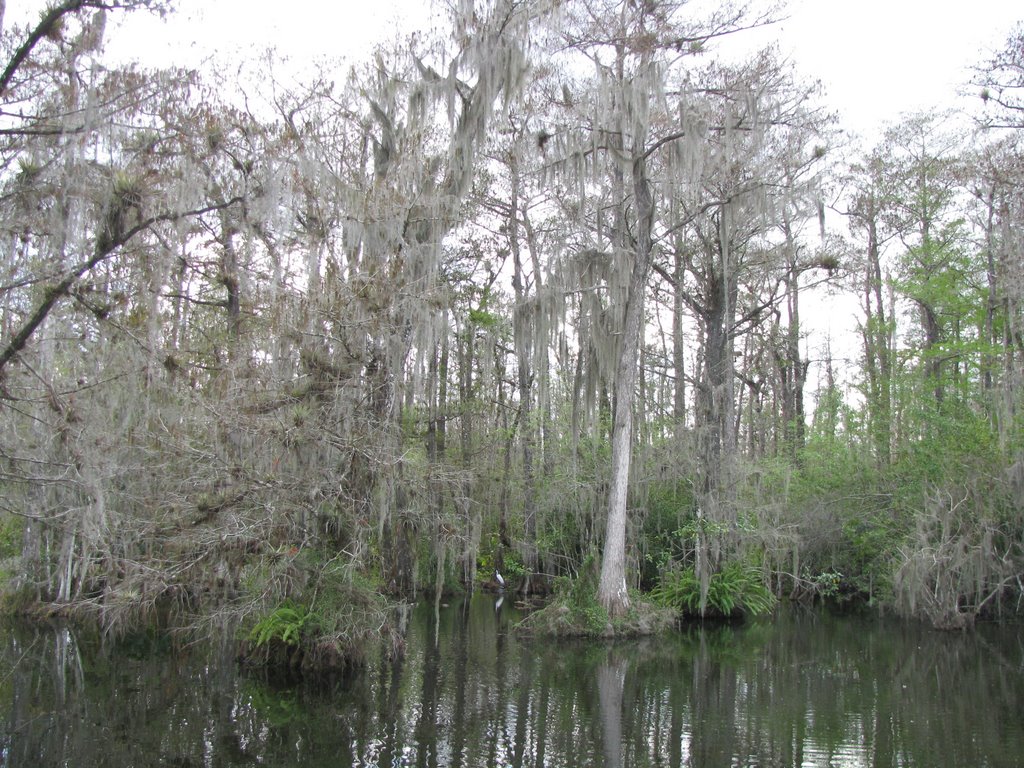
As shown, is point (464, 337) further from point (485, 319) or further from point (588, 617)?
point (588, 617)

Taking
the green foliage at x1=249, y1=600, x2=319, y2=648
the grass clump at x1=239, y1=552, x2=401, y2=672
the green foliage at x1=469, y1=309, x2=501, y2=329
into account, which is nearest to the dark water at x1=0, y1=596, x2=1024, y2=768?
the grass clump at x1=239, y1=552, x2=401, y2=672

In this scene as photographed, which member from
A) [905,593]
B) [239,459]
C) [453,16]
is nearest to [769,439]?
[905,593]

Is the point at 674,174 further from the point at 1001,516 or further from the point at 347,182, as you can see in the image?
the point at 1001,516

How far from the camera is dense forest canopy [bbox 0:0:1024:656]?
7090 millimetres

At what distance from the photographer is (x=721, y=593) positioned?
15.5 meters

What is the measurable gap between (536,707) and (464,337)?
13705 mm

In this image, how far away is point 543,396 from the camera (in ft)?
57.8

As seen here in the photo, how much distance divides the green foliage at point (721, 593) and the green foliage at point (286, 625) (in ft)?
25.3

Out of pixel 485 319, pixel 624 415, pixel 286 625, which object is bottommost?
pixel 286 625

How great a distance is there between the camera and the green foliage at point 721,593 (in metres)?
15.5

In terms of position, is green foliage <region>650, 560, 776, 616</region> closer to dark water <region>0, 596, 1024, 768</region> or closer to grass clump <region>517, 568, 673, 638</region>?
grass clump <region>517, 568, 673, 638</region>

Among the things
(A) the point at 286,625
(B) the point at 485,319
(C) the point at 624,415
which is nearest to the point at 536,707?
(A) the point at 286,625

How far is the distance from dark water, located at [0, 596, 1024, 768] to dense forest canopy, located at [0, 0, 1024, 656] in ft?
3.28

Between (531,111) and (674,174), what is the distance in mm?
4275
